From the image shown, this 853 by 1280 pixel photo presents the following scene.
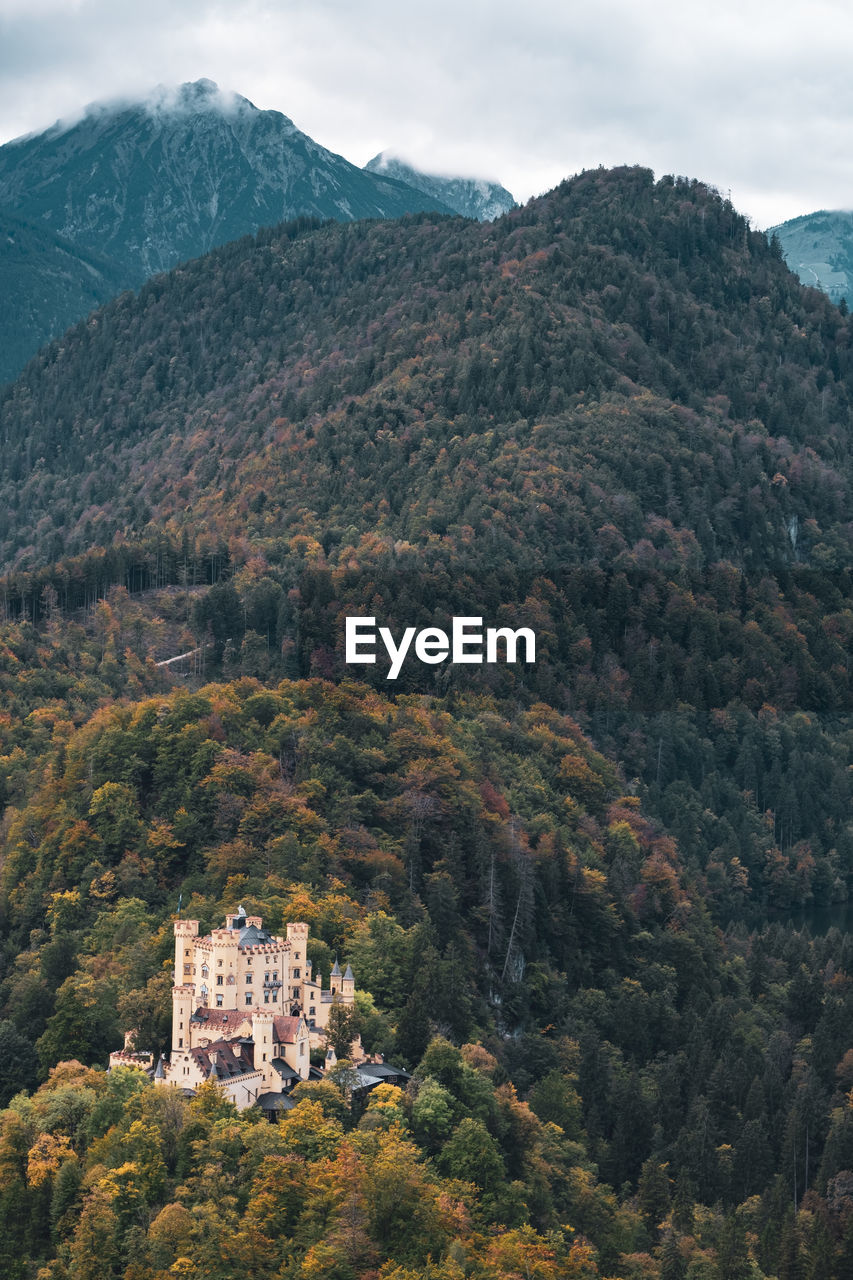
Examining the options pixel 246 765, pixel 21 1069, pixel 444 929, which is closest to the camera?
pixel 21 1069

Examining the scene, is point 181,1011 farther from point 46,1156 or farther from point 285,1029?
point 46,1156

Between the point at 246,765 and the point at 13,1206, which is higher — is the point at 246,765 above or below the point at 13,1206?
above

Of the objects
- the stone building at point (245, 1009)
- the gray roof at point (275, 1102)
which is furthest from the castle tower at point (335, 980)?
the gray roof at point (275, 1102)

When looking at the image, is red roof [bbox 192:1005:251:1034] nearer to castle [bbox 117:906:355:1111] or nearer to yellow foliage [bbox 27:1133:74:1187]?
castle [bbox 117:906:355:1111]

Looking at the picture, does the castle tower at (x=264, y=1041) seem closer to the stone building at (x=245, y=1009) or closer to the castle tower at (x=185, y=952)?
the stone building at (x=245, y=1009)

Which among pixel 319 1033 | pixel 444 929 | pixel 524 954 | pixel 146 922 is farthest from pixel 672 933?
pixel 319 1033

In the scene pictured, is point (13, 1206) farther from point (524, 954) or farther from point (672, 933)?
point (672, 933)

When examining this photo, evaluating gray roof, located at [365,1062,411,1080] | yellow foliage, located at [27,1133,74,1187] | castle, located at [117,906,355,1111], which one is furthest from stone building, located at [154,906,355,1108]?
yellow foliage, located at [27,1133,74,1187]
